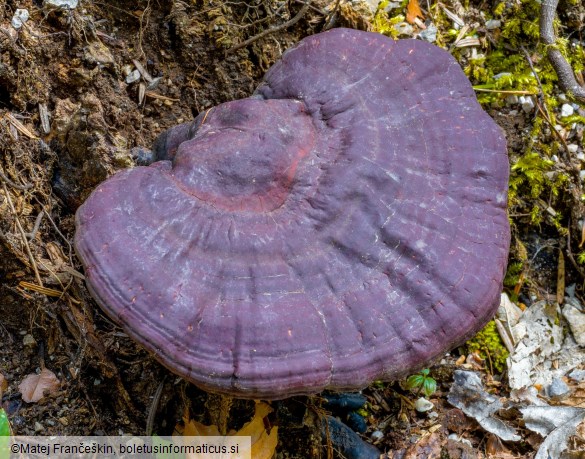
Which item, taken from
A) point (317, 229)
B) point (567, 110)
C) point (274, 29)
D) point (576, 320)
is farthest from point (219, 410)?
point (567, 110)

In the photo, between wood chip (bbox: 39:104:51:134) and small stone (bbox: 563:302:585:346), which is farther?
small stone (bbox: 563:302:585:346)

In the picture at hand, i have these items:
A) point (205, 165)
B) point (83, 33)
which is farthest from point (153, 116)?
point (205, 165)

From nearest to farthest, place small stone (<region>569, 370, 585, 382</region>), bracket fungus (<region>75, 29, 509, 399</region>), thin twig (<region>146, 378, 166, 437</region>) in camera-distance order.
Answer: bracket fungus (<region>75, 29, 509, 399</region>)
thin twig (<region>146, 378, 166, 437</region>)
small stone (<region>569, 370, 585, 382</region>)

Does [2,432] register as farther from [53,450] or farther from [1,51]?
[1,51]

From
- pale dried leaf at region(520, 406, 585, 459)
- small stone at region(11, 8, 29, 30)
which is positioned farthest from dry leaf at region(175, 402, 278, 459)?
small stone at region(11, 8, 29, 30)

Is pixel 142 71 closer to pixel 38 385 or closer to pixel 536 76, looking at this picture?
pixel 38 385

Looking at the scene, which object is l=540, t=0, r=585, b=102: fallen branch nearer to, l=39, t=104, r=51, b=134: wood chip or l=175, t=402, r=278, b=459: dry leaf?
l=175, t=402, r=278, b=459: dry leaf
